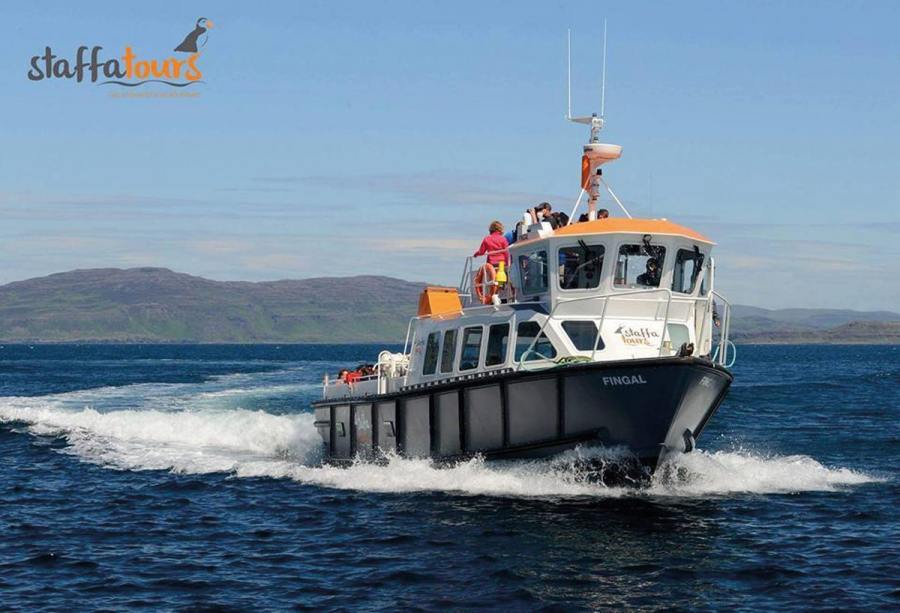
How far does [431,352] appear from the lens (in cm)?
2434

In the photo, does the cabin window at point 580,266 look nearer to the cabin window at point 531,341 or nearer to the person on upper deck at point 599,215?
the cabin window at point 531,341

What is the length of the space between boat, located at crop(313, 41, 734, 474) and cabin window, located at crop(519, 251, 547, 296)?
0.02 meters

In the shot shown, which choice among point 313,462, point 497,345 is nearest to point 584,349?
point 497,345

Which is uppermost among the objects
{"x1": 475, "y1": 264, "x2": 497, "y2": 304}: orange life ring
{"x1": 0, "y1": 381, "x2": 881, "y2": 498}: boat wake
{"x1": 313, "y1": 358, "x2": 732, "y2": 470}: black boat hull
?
{"x1": 475, "y1": 264, "x2": 497, "y2": 304}: orange life ring

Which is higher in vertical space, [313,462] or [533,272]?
[533,272]

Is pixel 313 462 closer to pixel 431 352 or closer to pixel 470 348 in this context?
pixel 431 352

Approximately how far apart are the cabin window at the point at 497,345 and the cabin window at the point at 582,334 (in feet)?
4.40

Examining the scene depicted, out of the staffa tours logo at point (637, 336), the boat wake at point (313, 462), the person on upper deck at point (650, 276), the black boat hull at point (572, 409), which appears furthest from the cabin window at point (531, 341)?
the person on upper deck at point (650, 276)

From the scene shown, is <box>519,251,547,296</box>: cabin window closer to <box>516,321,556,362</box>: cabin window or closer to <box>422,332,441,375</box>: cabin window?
<box>516,321,556,362</box>: cabin window

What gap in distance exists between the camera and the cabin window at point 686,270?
22.0 m

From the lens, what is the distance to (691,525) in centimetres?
1934

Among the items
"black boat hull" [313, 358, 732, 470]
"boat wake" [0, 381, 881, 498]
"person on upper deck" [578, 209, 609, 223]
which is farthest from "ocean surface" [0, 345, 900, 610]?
"person on upper deck" [578, 209, 609, 223]

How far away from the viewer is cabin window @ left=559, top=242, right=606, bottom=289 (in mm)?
21547

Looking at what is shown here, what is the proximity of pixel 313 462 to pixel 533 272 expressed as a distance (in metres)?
10.4
